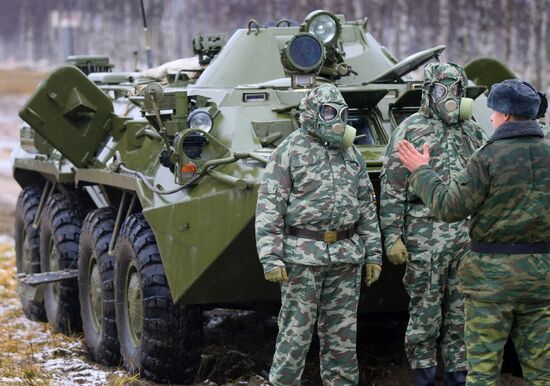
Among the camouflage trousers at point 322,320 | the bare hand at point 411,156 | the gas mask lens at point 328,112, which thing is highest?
the gas mask lens at point 328,112

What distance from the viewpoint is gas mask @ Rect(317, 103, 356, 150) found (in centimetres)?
607

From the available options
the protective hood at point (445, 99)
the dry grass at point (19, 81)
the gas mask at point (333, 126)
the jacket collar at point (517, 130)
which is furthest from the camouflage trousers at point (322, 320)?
the dry grass at point (19, 81)

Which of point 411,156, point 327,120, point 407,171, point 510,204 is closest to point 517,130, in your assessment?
point 510,204

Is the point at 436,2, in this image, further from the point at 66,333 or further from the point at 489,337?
the point at 489,337

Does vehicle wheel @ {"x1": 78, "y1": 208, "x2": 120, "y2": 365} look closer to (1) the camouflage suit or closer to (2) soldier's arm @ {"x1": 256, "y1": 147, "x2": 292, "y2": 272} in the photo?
(2) soldier's arm @ {"x1": 256, "y1": 147, "x2": 292, "y2": 272}

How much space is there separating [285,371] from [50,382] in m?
1.77

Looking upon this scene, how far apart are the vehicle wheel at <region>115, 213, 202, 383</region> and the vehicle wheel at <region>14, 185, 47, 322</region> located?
282 cm

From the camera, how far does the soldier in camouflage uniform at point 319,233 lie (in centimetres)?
602

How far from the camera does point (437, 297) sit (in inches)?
245

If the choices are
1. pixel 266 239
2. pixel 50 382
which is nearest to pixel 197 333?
pixel 50 382

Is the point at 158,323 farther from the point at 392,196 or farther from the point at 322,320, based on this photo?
the point at 392,196

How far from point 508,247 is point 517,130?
500 millimetres

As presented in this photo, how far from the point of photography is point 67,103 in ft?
28.1

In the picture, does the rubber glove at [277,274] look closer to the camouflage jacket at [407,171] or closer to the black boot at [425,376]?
Result: the camouflage jacket at [407,171]
